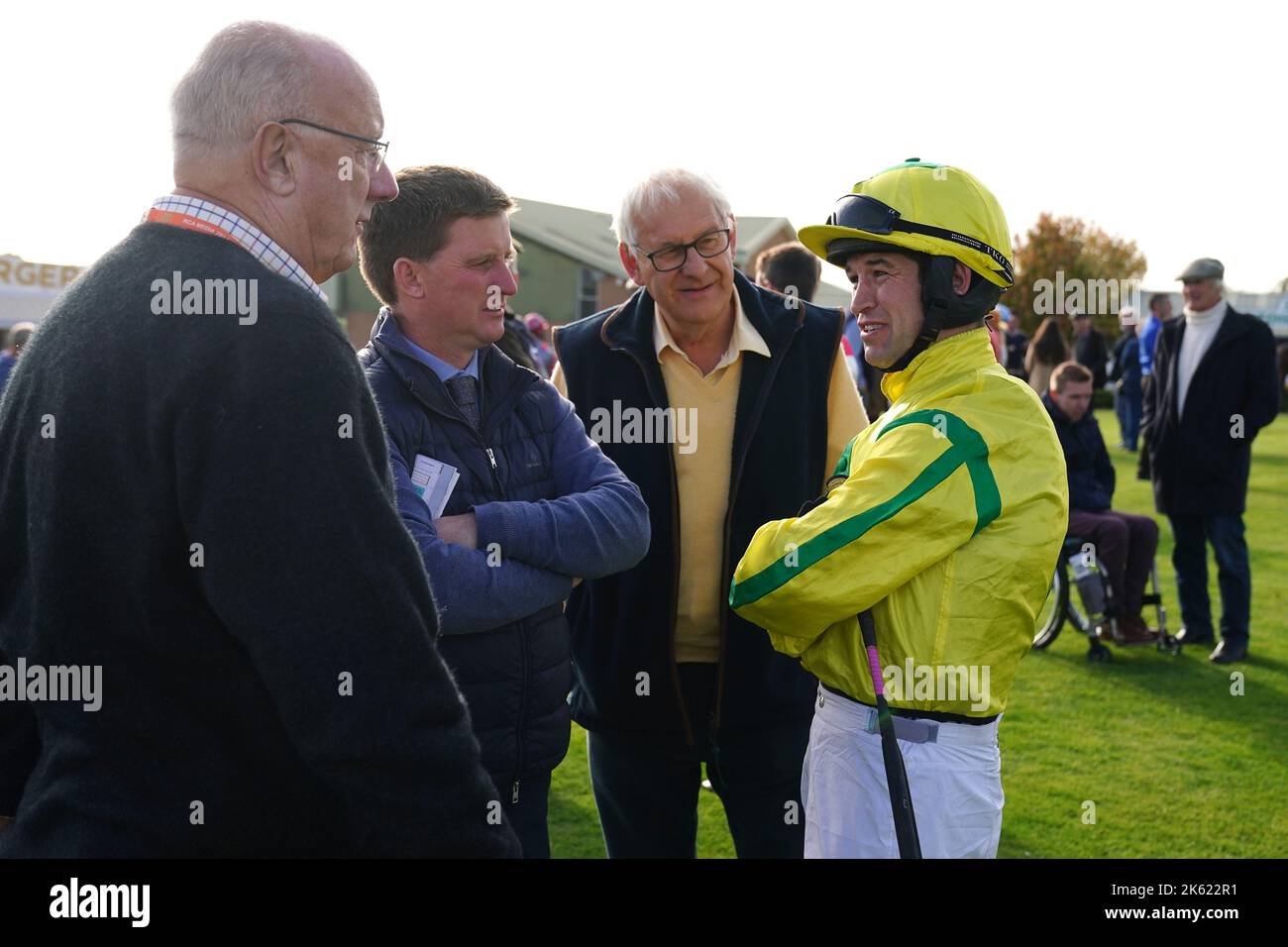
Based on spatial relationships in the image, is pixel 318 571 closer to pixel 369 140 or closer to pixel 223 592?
pixel 223 592

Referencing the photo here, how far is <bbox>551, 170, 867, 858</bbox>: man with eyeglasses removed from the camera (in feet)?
10.4

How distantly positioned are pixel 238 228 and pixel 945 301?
5.00 feet

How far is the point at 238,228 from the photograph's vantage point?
1.72 metres

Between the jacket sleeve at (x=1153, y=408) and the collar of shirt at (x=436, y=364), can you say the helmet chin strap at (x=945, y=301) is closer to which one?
the collar of shirt at (x=436, y=364)

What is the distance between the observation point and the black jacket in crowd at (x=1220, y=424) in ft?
25.2

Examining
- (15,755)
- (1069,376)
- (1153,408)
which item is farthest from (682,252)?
(1153,408)

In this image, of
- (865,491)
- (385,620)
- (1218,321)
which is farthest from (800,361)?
(1218,321)

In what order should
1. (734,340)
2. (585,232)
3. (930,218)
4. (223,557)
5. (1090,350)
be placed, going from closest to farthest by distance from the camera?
(223,557)
(930,218)
(734,340)
(1090,350)
(585,232)

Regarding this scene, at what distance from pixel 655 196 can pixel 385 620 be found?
6.16 feet

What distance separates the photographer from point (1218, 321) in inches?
311

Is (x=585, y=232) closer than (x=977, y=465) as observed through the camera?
No

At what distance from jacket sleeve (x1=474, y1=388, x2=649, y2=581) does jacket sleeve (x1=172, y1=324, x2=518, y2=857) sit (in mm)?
926

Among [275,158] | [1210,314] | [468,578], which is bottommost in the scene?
[468,578]
